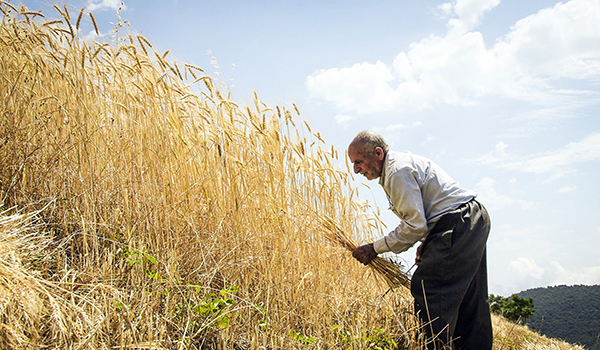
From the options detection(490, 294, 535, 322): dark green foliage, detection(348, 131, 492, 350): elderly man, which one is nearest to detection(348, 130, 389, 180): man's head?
detection(348, 131, 492, 350): elderly man

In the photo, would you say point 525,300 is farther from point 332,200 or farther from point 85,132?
point 85,132

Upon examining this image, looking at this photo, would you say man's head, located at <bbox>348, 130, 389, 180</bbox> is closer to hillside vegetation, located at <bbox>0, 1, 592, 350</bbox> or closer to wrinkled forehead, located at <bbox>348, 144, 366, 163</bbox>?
wrinkled forehead, located at <bbox>348, 144, 366, 163</bbox>

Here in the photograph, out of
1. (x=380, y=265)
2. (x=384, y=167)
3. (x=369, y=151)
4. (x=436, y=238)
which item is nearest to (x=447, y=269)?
(x=436, y=238)

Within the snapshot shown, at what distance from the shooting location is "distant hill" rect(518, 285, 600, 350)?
643 inches

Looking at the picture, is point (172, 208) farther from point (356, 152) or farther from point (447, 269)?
point (447, 269)

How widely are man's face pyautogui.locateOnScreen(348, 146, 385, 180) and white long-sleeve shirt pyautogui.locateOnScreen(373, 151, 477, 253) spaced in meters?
0.04

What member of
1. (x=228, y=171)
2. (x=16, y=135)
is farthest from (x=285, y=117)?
(x=16, y=135)

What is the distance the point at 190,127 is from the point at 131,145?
478 millimetres

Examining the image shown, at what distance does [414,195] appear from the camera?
2178mm

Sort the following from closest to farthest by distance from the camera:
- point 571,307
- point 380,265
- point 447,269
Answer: point 447,269 → point 380,265 → point 571,307

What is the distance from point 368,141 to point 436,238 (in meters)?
0.68

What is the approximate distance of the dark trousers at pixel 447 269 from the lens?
7.08ft

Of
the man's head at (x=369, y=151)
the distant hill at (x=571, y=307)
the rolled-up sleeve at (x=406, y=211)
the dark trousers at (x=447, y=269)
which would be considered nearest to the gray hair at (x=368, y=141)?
the man's head at (x=369, y=151)

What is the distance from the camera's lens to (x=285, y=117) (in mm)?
2881
